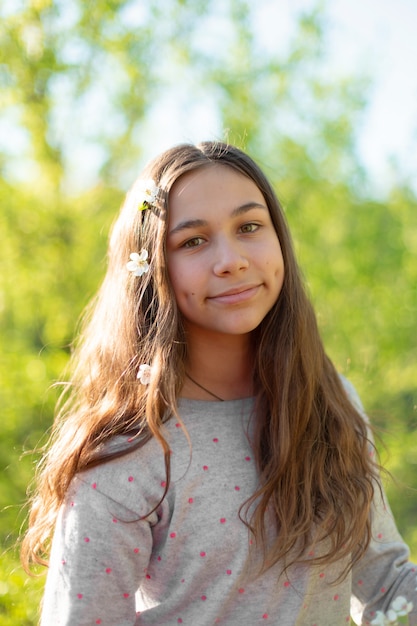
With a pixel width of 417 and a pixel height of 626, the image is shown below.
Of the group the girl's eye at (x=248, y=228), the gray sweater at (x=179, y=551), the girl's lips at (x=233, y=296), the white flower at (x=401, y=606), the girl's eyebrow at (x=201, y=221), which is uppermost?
the girl's eyebrow at (x=201, y=221)

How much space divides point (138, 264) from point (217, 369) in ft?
1.08

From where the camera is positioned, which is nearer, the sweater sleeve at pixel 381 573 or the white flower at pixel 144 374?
the white flower at pixel 144 374

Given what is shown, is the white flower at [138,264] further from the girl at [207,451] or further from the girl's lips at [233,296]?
the girl's lips at [233,296]

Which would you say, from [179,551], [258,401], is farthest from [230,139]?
[179,551]

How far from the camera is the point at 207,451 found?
163 centimetres

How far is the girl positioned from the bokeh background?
1867 millimetres

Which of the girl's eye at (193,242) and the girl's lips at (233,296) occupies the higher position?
the girl's eye at (193,242)

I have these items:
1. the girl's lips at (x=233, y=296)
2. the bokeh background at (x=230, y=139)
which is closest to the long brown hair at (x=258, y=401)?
the girl's lips at (x=233, y=296)

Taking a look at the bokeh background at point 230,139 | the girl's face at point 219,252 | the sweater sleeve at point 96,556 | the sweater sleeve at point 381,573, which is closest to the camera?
the sweater sleeve at point 96,556

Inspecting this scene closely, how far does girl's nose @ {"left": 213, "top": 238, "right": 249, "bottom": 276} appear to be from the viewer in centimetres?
155

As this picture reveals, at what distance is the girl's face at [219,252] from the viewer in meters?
1.58

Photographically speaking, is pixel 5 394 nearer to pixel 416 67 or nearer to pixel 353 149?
pixel 353 149

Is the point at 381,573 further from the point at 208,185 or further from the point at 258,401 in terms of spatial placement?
the point at 208,185

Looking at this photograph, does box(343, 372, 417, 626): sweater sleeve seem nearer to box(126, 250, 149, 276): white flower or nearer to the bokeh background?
box(126, 250, 149, 276): white flower
